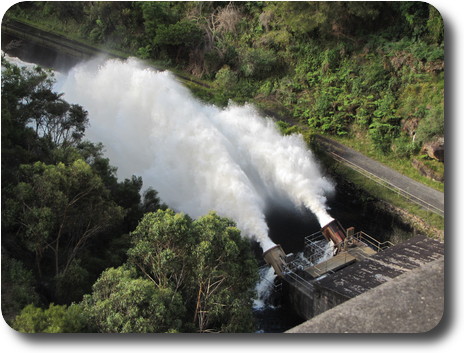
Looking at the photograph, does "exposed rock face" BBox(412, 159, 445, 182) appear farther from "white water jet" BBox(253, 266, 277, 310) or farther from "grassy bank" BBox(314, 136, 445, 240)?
"white water jet" BBox(253, 266, 277, 310)

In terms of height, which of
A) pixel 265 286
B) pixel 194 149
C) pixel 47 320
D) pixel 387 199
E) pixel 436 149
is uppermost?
pixel 436 149

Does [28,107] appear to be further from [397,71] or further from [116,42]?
[397,71]

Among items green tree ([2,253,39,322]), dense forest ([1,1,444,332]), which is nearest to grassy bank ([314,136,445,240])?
dense forest ([1,1,444,332])

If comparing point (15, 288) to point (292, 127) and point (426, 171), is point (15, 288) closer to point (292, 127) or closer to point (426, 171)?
point (292, 127)

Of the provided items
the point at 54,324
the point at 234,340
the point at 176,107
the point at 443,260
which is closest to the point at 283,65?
the point at 176,107

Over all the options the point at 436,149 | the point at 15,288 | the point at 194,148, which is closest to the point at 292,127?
the point at 194,148

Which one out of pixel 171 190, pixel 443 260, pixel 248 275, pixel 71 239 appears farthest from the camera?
pixel 171 190

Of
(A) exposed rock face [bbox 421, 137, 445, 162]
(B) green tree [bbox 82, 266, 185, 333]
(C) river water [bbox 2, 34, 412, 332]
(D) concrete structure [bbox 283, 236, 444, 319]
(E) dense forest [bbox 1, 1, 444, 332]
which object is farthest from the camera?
(C) river water [bbox 2, 34, 412, 332]
